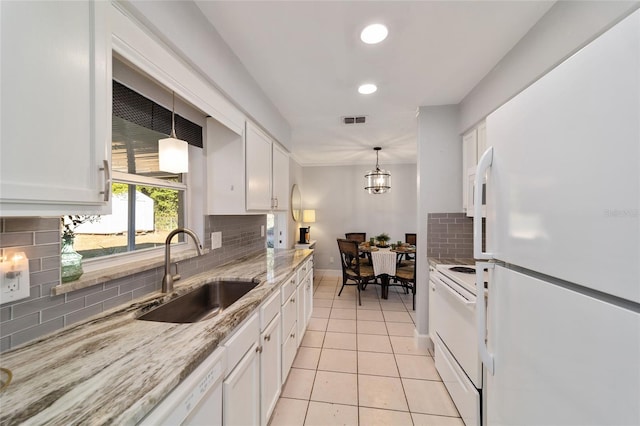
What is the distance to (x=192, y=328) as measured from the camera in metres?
0.98

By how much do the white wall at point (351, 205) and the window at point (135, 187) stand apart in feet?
13.2

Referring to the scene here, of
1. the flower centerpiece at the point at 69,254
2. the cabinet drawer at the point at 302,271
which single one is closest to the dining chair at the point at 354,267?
the cabinet drawer at the point at 302,271

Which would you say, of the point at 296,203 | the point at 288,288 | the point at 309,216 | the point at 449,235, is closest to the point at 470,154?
the point at 449,235

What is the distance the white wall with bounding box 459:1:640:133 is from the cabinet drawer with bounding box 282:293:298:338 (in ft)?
7.44

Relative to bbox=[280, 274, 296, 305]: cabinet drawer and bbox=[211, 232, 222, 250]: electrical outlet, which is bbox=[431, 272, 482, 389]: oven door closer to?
bbox=[280, 274, 296, 305]: cabinet drawer

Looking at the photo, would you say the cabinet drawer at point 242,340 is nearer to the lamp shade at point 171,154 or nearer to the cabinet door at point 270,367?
the cabinet door at point 270,367

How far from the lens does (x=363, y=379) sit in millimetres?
2064

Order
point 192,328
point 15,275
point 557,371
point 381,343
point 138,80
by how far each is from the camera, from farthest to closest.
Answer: point 381,343, point 138,80, point 192,328, point 15,275, point 557,371

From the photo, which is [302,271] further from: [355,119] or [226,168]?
[355,119]

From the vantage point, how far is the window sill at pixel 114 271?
3.14ft

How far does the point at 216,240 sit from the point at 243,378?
1136 mm

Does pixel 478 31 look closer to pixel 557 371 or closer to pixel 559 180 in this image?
pixel 559 180

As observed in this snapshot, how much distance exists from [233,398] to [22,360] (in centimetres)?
72

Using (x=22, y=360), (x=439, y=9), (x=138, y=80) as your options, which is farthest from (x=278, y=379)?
(x=439, y=9)
